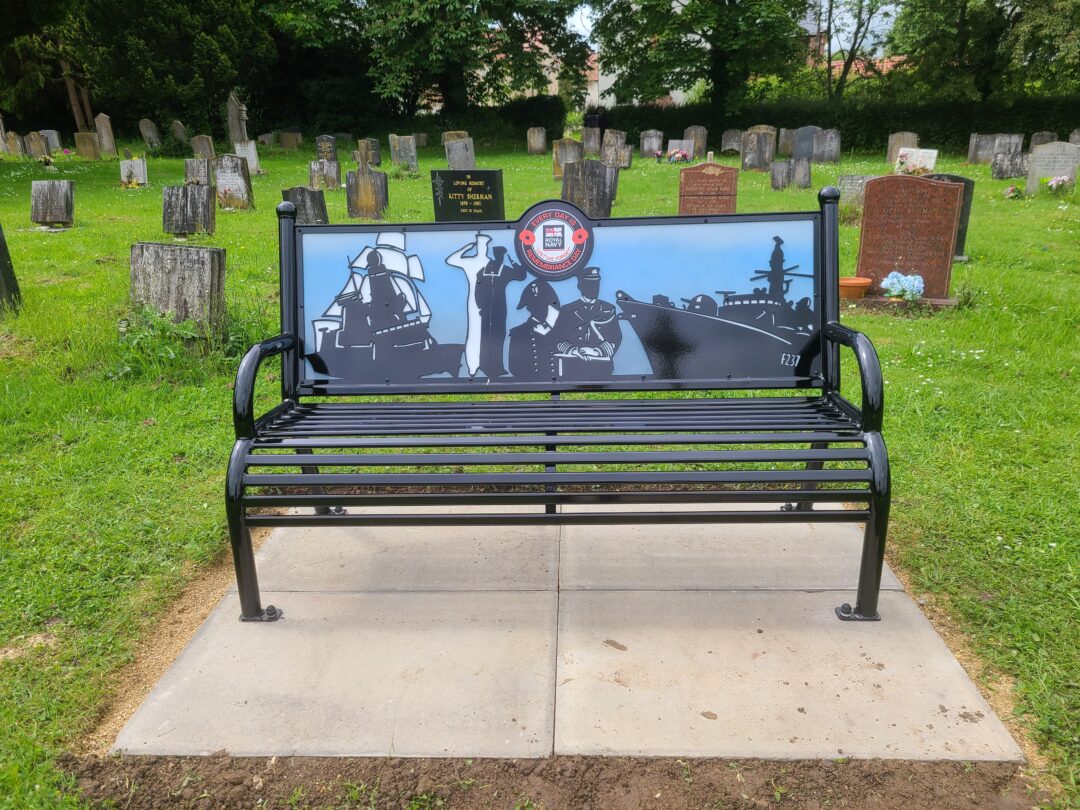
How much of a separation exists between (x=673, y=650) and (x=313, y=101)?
32579mm

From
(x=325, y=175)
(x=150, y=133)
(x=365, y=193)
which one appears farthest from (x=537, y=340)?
(x=150, y=133)

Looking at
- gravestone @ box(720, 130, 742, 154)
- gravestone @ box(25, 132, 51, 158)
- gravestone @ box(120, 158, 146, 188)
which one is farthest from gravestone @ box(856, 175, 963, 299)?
gravestone @ box(25, 132, 51, 158)

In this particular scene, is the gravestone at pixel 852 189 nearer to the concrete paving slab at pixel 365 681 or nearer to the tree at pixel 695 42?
the concrete paving slab at pixel 365 681

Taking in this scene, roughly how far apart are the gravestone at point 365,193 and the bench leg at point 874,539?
10452 millimetres

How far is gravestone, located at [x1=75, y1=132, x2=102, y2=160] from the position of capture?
22.3 m

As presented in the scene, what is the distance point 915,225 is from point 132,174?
1581 centimetres

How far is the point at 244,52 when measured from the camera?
90.0 ft

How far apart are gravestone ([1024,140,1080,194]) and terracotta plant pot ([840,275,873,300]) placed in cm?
954

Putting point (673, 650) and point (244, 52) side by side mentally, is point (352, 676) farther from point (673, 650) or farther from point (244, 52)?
point (244, 52)

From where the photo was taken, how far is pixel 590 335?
9.29ft

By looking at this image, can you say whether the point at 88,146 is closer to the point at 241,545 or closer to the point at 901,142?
the point at 901,142

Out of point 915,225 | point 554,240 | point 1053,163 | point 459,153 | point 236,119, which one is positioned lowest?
point 915,225

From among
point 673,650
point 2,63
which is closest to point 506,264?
point 673,650

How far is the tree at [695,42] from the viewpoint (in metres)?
28.6
